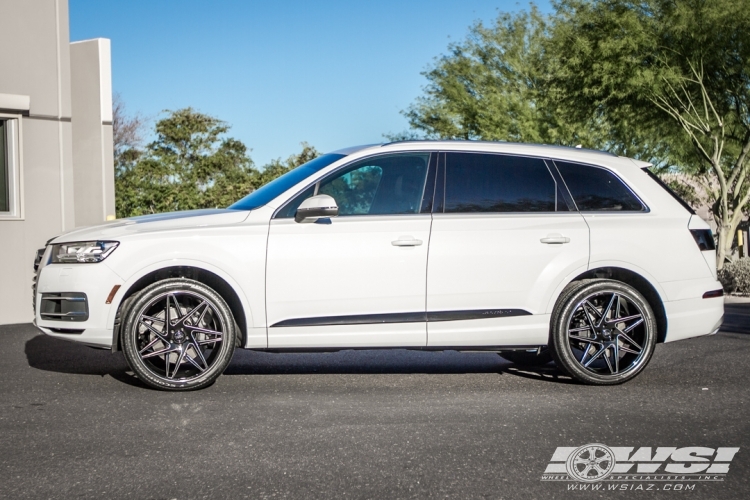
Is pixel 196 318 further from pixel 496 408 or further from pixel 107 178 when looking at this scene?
pixel 107 178

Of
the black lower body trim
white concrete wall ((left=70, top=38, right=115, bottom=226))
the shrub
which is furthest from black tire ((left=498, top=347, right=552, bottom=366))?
the shrub

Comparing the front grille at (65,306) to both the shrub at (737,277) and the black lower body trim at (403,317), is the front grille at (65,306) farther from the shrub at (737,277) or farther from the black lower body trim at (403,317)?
the shrub at (737,277)

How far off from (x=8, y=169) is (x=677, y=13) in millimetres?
14819

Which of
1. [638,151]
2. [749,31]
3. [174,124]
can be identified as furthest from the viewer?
[174,124]

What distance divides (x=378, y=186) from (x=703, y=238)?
8.63 ft

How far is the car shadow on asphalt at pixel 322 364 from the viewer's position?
26.1 feet

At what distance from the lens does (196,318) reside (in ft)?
22.4

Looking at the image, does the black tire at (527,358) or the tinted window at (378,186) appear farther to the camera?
the black tire at (527,358)

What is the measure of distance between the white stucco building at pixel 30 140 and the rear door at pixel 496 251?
317 inches

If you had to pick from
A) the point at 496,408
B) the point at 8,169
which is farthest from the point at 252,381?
the point at 8,169

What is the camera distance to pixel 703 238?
743cm

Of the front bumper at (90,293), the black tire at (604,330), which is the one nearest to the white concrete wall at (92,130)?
the front bumper at (90,293)

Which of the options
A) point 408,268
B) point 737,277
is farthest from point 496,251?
point 737,277

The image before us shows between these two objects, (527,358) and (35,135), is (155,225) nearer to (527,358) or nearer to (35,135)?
(527,358)
